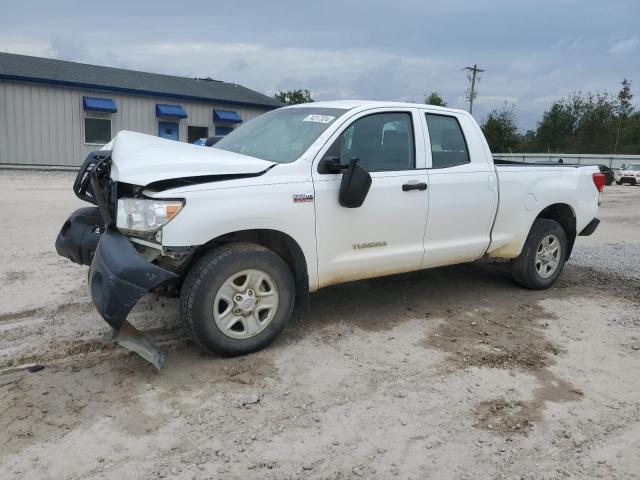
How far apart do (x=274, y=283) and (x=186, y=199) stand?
91cm

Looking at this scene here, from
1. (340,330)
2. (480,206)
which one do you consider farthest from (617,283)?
(340,330)

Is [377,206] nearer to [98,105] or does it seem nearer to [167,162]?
[167,162]

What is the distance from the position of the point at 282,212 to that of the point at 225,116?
24946 millimetres

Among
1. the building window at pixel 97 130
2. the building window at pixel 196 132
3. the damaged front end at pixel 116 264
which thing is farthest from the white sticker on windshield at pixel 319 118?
the building window at pixel 196 132

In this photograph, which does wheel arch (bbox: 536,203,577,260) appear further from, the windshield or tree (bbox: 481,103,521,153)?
tree (bbox: 481,103,521,153)

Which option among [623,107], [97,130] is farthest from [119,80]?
[623,107]

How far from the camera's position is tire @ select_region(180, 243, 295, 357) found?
13.0 feet

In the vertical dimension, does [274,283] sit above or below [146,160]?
below

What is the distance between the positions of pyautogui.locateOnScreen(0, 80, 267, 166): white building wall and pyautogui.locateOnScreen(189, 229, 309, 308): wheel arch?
2279 centimetres

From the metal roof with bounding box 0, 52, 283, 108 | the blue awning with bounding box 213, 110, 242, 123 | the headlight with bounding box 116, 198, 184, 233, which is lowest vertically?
the headlight with bounding box 116, 198, 184, 233

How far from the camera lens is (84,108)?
24656mm

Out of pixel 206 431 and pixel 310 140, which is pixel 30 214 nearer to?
pixel 310 140

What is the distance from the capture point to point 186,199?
3877mm

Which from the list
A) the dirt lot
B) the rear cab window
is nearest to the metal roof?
the dirt lot
